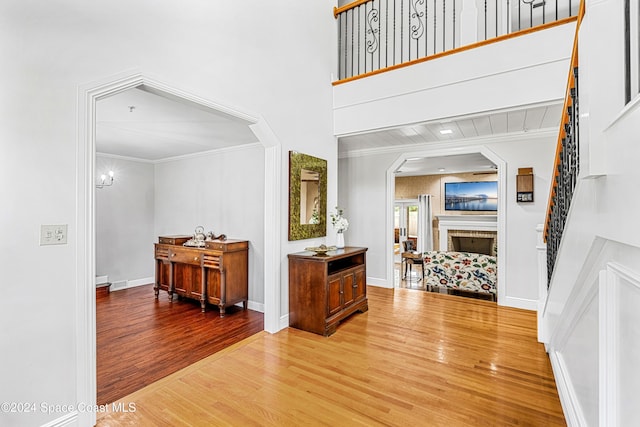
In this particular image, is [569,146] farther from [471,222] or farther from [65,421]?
[471,222]

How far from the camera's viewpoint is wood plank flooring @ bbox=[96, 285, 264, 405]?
259 centimetres

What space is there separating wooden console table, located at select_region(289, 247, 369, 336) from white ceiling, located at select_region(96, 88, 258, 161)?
1650 millimetres

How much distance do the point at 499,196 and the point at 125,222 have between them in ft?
21.0

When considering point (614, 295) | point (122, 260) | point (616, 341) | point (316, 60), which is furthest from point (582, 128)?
point (122, 260)

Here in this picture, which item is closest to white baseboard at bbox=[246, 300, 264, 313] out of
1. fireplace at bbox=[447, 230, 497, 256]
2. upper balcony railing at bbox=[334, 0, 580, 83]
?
upper balcony railing at bbox=[334, 0, 580, 83]

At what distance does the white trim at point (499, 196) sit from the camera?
14.4 ft

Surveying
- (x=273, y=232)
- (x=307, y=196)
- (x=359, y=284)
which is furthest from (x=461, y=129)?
(x=273, y=232)

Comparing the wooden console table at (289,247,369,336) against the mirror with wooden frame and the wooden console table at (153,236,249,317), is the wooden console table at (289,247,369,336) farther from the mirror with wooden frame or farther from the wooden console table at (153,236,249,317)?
the wooden console table at (153,236,249,317)

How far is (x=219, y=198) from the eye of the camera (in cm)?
512

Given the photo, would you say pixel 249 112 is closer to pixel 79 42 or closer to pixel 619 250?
pixel 79 42

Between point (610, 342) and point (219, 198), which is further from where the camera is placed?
point (219, 198)

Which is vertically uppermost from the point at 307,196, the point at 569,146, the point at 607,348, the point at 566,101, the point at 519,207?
the point at 566,101

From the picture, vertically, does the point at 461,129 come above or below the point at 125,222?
above

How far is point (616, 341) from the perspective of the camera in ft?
3.71
